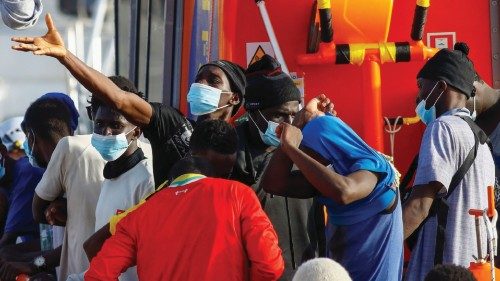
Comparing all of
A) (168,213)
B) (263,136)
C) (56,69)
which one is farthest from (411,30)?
(56,69)

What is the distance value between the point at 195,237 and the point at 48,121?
2046 mm

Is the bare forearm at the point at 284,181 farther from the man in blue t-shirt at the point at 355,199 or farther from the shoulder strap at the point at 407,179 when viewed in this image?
the shoulder strap at the point at 407,179

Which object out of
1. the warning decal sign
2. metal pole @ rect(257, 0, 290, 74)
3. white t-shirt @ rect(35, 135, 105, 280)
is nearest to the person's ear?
white t-shirt @ rect(35, 135, 105, 280)

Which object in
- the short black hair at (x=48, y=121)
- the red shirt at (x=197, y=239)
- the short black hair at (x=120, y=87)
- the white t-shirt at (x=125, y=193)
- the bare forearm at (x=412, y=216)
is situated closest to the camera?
the red shirt at (x=197, y=239)

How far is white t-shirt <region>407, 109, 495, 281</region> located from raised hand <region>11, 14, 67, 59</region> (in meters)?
1.46

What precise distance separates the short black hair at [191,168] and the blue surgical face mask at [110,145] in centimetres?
85

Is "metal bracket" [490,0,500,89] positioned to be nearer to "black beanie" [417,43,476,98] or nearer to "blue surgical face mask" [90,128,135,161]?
"black beanie" [417,43,476,98]

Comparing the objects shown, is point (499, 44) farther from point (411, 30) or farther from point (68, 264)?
point (68, 264)

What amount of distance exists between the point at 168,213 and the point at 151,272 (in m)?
0.22

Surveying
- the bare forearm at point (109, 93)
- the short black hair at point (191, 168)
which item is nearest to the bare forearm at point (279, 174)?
the short black hair at point (191, 168)

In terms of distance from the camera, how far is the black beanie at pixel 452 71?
5215mm

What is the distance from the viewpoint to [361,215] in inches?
177

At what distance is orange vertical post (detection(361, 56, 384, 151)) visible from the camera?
6316 millimetres

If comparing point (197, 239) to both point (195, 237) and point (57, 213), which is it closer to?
point (195, 237)
